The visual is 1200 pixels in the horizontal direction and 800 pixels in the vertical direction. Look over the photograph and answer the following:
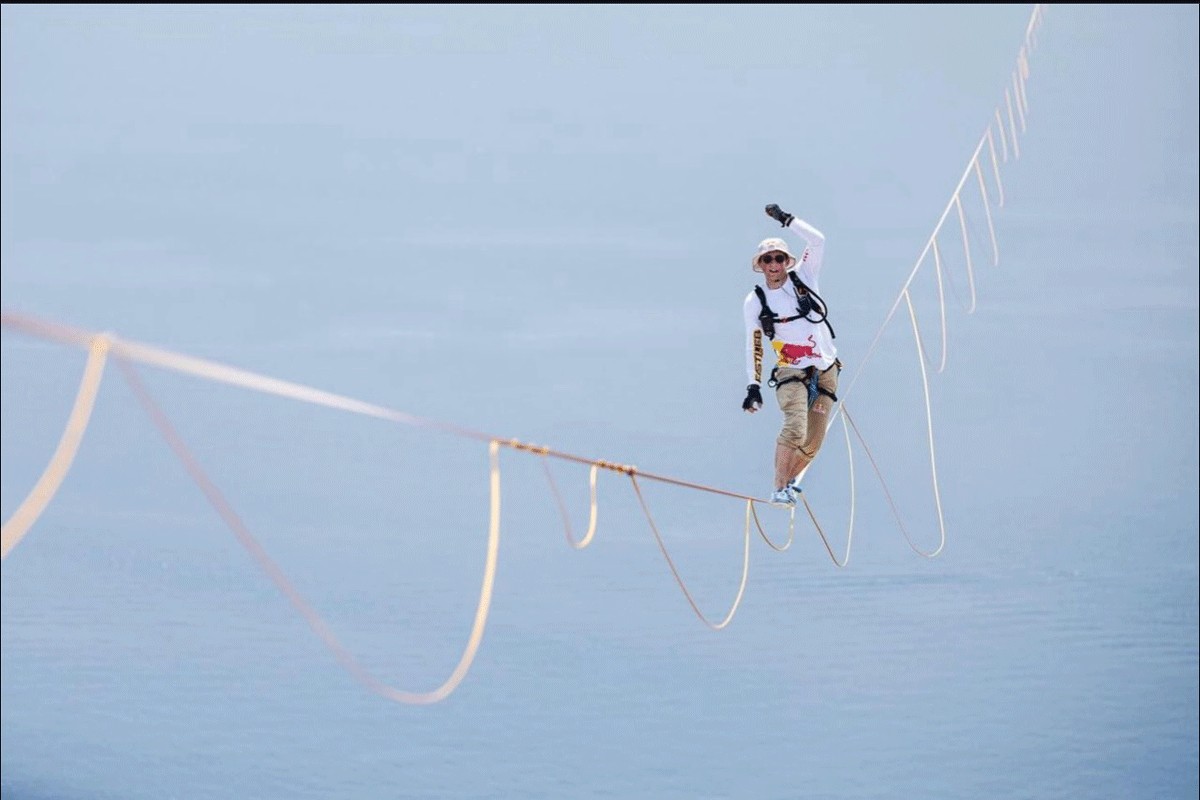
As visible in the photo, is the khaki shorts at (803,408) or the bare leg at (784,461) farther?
the bare leg at (784,461)

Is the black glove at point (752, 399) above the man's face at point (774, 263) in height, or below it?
below

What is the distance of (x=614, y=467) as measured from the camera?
651 centimetres

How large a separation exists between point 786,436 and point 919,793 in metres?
15.7

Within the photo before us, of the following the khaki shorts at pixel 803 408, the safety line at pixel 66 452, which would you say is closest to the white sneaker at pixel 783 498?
the khaki shorts at pixel 803 408

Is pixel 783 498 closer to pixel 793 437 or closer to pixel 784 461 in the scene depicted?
pixel 784 461

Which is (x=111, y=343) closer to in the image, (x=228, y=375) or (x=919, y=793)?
(x=228, y=375)

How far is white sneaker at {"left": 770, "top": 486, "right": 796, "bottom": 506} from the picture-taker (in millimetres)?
8656

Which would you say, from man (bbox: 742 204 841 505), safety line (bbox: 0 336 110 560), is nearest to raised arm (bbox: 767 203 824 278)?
man (bbox: 742 204 841 505)

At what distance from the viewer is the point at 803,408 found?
28.3ft

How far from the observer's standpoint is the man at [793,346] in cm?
821

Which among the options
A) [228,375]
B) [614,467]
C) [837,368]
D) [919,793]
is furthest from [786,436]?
[919,793]

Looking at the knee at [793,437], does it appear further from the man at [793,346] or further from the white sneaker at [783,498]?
the white sneaker at [783,498]

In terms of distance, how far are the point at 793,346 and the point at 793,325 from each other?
14cm

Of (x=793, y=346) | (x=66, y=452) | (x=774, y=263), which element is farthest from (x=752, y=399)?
(x=66, y=452)
